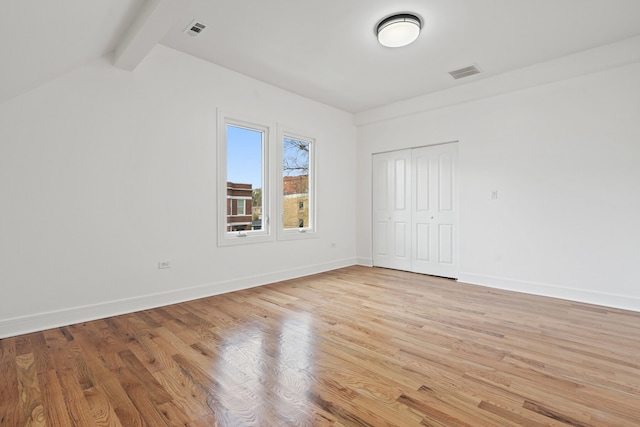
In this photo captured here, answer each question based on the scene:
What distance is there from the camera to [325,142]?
220 inches

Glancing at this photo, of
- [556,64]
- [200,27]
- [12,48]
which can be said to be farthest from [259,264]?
[556,64]

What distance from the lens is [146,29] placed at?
8.68 ft

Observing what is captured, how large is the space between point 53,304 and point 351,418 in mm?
2922

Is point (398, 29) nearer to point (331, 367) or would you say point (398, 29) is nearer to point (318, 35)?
point (318, 35)

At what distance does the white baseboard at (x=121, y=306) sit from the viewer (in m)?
2.75

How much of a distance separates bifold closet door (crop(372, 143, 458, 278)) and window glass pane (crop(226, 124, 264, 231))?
7.79 ft

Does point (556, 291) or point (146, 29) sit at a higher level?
point (146, 29)

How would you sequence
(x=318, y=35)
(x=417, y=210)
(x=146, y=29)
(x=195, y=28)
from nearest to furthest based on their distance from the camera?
(x=146, y=29), (x=195, y=28), (x=318, y=35), (x=417, y=210)

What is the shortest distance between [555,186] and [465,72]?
188cm

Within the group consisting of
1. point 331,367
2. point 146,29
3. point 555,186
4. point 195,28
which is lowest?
point 331,367

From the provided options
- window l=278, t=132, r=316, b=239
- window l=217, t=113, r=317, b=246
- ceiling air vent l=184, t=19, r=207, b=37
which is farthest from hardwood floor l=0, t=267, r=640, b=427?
ceiling air vent l=184, t=19, r=207, b=37

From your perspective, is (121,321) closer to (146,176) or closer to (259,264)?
(146,176)

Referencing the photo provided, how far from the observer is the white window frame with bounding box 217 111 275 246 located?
410 centimetres

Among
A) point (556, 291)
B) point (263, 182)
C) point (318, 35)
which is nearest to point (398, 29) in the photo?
point (318, 35)
